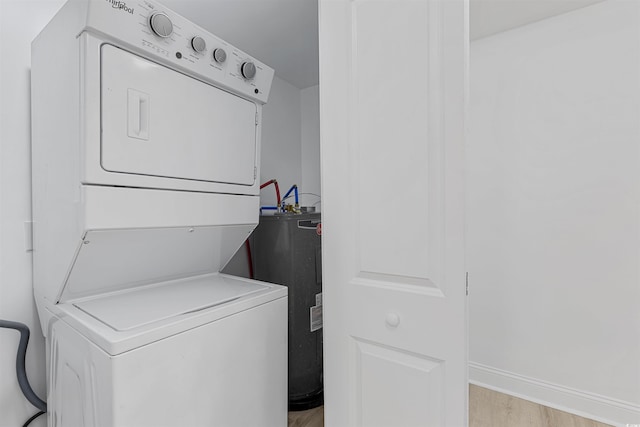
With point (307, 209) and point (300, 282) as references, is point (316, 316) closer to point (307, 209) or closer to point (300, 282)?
point (300, 282)

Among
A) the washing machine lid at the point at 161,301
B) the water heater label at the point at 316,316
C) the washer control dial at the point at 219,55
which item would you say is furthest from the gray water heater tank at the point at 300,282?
the washer control dial at the point at 219,55

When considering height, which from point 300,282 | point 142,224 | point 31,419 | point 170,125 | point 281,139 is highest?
point 281,139

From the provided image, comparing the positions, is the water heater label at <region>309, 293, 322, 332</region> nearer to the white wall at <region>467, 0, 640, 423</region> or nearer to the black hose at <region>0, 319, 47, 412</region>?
the white wall at <region>467, 0, 640, 423</region>

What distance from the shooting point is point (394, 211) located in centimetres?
123

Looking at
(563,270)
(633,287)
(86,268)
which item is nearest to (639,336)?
(633,287)

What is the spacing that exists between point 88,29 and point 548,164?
260 centimetres

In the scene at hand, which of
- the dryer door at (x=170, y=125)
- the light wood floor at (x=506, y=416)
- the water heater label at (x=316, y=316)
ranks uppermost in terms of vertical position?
the dryer door at (x=170, y=125)

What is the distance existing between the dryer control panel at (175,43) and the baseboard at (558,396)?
2548 mm

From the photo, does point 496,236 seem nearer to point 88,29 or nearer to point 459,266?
point 459,266

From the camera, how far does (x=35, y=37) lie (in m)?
1.42

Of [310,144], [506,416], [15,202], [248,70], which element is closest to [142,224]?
[15,202]

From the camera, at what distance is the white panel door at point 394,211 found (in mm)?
1109

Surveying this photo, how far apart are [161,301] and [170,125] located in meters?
0.74

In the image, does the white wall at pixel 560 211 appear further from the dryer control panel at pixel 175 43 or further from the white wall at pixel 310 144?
the dryer control panel at pixel 175 43
